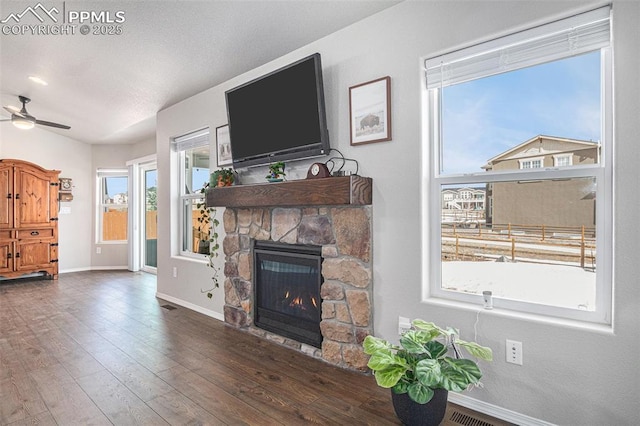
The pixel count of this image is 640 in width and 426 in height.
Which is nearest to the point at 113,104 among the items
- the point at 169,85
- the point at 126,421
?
the point at 169,85

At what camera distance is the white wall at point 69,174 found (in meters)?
6.10

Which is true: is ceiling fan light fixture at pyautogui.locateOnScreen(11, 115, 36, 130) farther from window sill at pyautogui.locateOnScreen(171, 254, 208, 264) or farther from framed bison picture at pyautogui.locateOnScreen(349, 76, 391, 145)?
framed bison picture at pyautogui.locateOnScreen(349, 76, 391, 145)

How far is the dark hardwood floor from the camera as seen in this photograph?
6.37 feet

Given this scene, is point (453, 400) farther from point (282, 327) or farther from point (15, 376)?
point (15, 376)

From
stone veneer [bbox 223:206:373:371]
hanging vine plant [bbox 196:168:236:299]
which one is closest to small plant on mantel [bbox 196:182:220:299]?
hanging vine plant [bbox 196:168:236:299]

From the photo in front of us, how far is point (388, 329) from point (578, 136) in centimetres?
154

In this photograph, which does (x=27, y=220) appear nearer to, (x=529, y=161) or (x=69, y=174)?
(x=69, y=174)

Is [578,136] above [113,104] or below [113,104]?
below

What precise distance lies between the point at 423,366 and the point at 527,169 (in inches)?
46.7

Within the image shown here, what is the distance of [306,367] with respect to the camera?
8.27 ft

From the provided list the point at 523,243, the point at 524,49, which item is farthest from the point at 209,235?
the point at 524,49

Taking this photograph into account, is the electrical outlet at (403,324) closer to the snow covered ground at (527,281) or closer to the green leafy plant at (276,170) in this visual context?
the snow covered ground at (527,281)

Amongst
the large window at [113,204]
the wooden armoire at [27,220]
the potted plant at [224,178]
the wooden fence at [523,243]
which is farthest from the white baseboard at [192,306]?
the large window at [113,204]

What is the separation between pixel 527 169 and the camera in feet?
6.30
